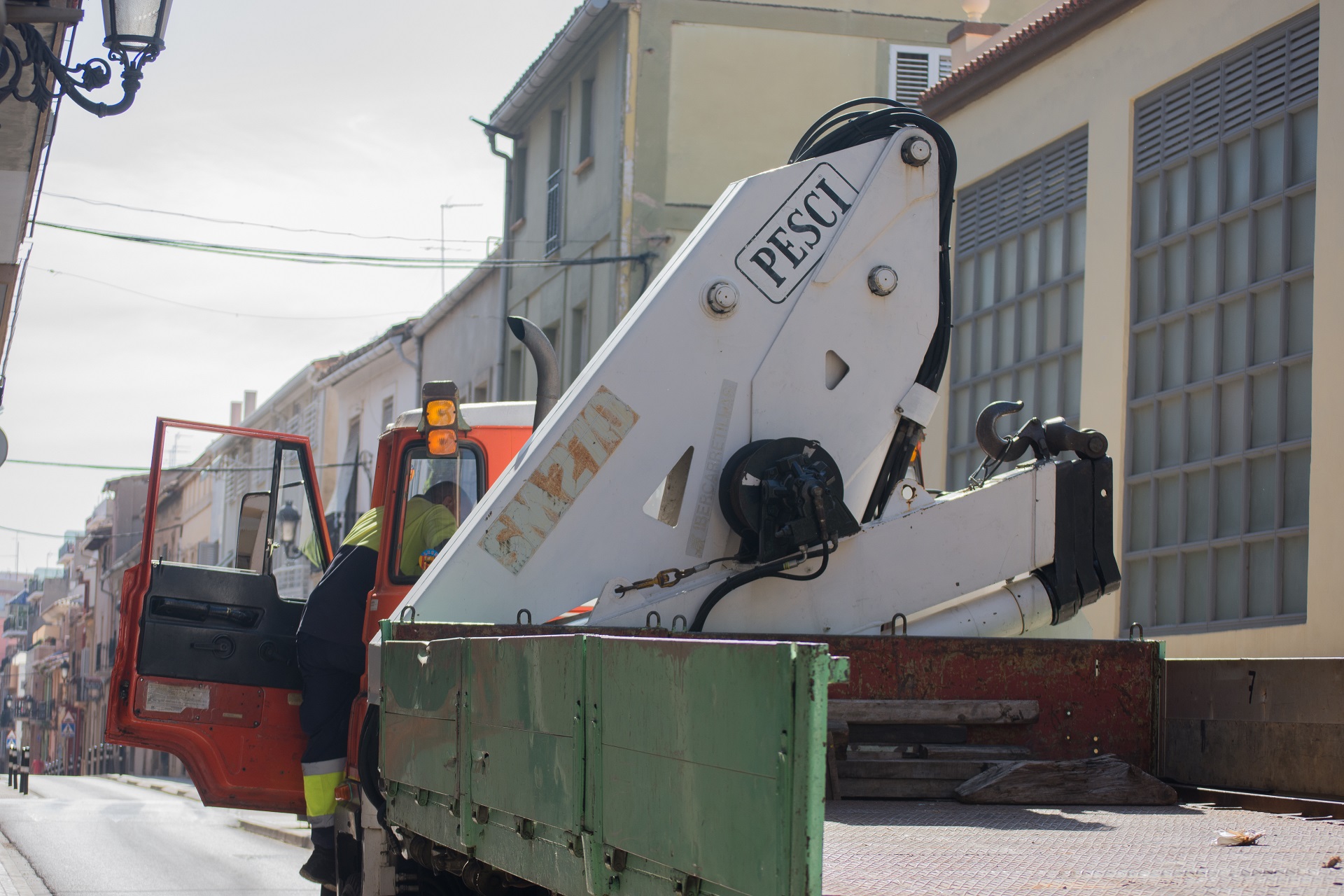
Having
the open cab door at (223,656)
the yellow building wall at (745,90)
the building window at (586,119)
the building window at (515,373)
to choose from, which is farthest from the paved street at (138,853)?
the building window at (586,119)

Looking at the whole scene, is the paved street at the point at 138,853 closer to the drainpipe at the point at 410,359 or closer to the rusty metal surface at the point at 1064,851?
the drainpipe at the point at 410,359

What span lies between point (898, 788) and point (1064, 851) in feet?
4.00

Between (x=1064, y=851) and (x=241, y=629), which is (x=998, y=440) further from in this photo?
(x=241, y=629)

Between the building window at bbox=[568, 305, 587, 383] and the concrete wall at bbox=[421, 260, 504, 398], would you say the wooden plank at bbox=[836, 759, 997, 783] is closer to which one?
the building window at bbox=[568, 305, 587, 383]

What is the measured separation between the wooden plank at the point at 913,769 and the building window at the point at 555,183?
17582 mm

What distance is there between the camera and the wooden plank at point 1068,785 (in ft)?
13.4

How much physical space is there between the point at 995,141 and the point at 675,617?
8.91 meters

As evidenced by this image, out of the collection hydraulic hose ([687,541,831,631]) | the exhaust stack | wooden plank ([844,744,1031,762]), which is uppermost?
the exhaust stack

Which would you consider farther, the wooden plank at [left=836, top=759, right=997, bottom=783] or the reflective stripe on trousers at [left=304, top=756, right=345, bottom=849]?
the reflective stripe on trousers at [left=304, top=756, right=345, bottom=849]

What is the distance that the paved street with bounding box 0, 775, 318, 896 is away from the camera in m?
11.6

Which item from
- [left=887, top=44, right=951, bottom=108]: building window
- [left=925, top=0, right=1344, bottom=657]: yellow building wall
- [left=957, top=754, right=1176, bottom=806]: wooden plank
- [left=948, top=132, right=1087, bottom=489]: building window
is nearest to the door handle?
[left=957, top=754, right=1176, bottom=806]: wooden plank

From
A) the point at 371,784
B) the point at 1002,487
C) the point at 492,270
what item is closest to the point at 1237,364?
the point at 1002,487

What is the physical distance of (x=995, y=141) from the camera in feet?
41.8

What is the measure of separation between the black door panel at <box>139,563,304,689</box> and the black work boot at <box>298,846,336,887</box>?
2.97ft
